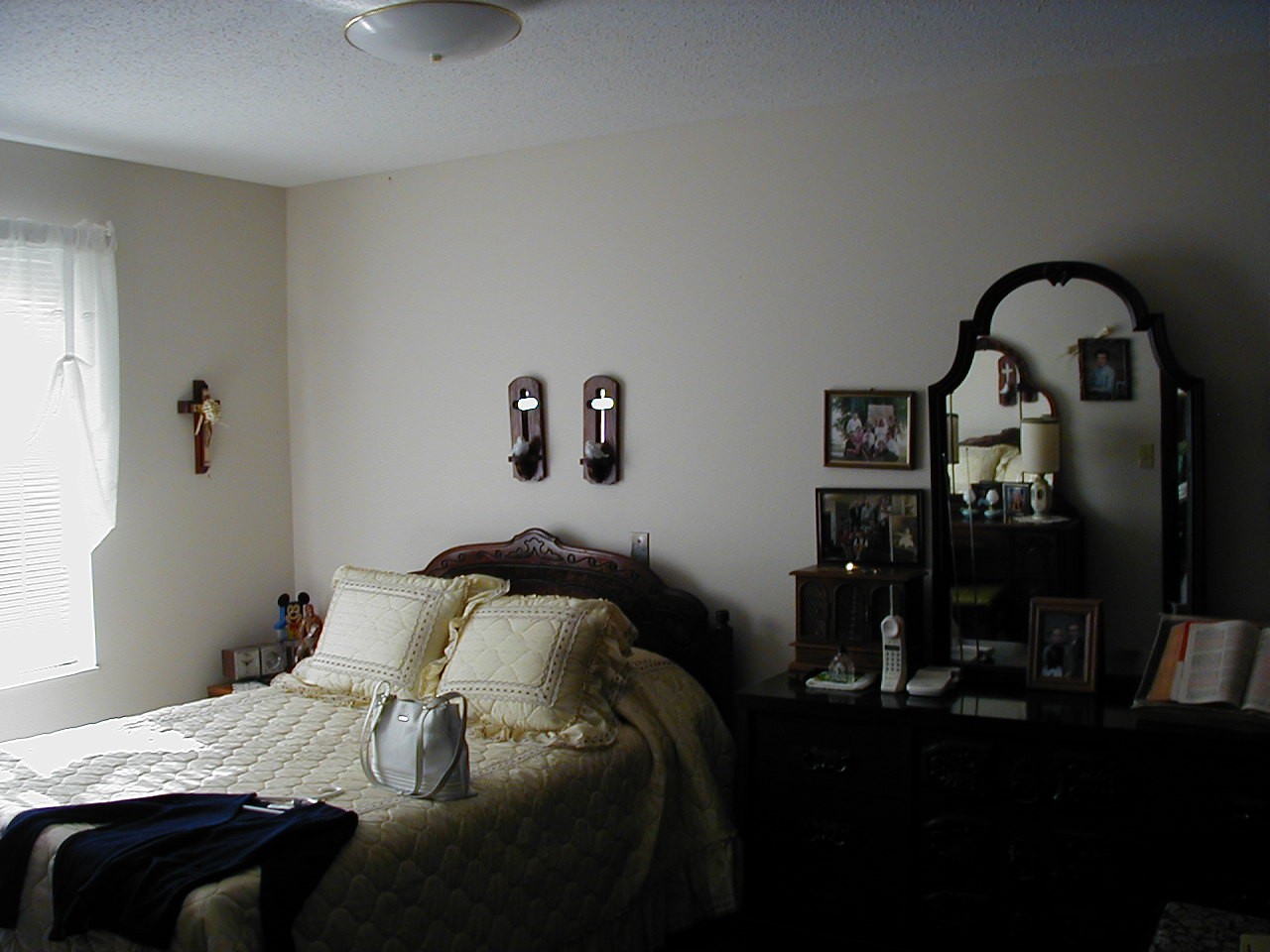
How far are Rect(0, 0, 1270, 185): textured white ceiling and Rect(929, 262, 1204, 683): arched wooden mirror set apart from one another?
0.62 meters

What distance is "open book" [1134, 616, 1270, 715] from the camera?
2.63 meters

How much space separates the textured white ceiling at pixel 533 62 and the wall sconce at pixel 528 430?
83 centimetres

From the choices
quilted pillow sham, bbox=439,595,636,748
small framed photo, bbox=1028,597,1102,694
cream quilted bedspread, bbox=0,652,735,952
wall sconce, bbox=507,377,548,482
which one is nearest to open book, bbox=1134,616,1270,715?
small framed photo, bbox=1028,597,1102,694

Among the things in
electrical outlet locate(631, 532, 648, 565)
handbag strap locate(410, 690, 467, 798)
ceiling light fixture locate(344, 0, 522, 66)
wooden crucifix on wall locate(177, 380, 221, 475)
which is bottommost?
handbag strap locate(410, 690, 467, 798)

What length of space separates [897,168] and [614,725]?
178 cm

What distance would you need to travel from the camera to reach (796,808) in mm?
3045

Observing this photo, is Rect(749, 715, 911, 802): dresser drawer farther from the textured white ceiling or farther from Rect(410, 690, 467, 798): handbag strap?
the textured white ceiling

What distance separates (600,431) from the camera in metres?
3.85

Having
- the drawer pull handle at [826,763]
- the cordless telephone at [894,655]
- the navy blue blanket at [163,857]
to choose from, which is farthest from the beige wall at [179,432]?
the cordless telephone at [894,655]

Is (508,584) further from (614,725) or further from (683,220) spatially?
(683,220)

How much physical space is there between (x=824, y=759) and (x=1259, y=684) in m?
1.04

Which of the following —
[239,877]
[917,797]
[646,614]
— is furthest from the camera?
[646,614]

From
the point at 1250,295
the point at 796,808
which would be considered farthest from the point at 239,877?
the point at 1250,295

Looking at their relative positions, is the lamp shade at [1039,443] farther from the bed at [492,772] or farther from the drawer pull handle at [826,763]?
the bed at [492,772]
